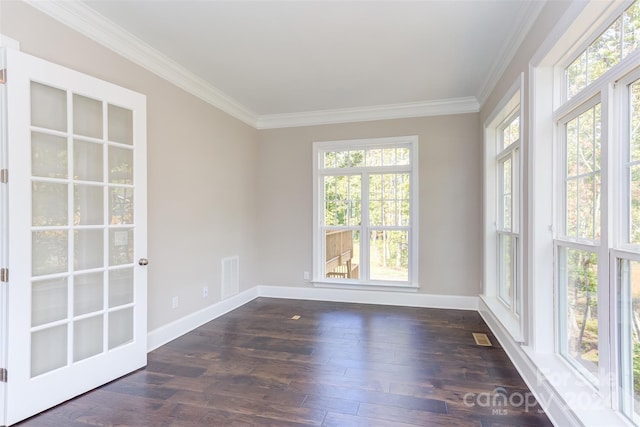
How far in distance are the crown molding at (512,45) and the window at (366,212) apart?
1124mm

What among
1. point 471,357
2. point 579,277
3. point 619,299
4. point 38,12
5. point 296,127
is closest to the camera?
point 619,299

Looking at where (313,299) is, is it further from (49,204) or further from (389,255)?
(49,204)

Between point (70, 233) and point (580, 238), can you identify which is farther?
point (70, 233)

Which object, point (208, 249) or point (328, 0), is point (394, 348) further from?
point (328, 0)

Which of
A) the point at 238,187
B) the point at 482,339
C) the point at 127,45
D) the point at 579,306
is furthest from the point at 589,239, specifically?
the point at 238,187

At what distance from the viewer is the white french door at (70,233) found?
1920 millimetres

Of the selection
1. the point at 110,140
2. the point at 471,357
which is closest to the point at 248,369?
the point at 471,357

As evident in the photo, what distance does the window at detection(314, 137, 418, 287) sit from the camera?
4.48 m

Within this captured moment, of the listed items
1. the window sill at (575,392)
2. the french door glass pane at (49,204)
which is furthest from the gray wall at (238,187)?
the window sill at (575,392)

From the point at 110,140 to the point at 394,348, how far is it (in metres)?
3.01

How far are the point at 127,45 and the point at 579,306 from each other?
3887mm

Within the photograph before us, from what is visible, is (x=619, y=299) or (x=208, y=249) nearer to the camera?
(x=619, y=299)

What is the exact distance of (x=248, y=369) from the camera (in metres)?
2.61

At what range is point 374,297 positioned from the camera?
14.8 ft
